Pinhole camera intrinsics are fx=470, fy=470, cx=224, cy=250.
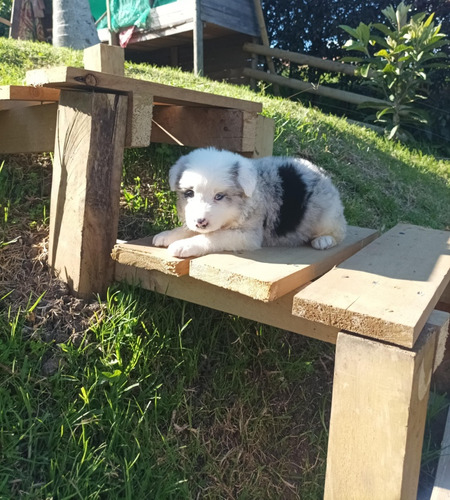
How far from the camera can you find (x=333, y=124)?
6020mm

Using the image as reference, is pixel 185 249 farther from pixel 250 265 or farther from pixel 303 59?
pixel 303 59

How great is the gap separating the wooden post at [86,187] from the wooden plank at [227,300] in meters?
0.18

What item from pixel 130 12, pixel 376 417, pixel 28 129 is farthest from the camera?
pixel 130 12

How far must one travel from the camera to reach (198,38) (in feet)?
30.4

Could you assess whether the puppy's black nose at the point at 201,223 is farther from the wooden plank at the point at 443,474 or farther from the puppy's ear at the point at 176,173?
the wooden plank at the point at 443,474

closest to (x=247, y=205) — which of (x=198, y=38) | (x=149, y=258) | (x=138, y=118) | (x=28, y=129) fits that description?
(x=149, y=258)

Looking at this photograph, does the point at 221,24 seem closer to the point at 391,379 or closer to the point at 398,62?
the point at 398,62

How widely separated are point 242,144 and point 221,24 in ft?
26.4

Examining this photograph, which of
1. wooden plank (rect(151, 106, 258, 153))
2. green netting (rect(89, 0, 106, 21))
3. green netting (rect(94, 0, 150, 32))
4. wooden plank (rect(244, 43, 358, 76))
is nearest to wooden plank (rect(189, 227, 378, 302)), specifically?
wooden plank (rect(151, 106, 258, 153))

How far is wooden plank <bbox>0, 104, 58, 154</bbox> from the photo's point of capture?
2.75 meters

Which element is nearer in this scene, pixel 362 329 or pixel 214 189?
pixel 362 329

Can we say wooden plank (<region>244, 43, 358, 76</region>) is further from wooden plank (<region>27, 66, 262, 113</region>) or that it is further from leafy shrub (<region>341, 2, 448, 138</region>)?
wooden plank (<region>27, 66, 262, 113</region>)

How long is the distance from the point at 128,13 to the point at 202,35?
218 centimetres

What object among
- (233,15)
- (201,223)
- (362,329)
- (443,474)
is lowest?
(443,474)
